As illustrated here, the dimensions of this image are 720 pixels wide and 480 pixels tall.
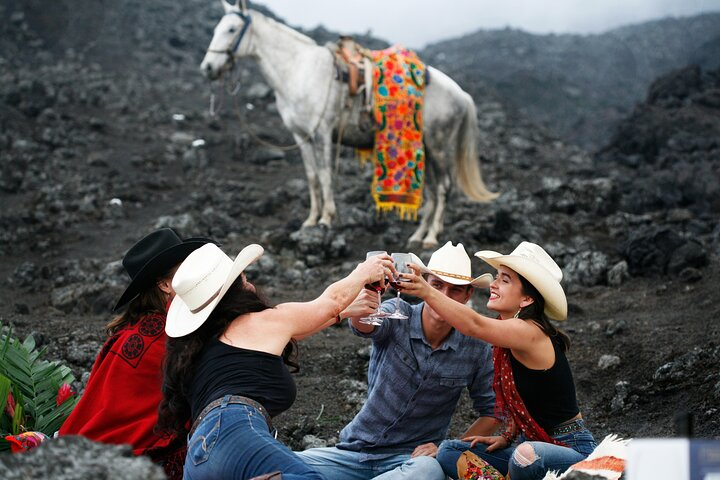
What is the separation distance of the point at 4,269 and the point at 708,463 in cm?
994

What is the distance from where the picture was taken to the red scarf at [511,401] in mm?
4094

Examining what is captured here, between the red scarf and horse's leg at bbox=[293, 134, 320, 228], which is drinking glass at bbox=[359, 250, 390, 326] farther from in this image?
horse's leg at bbox=[293, 134, 320, 228]

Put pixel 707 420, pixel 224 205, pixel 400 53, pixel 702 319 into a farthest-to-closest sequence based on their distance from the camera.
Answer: pixel 224 205 → pixel 400 53 → pixel 702 319 → pixel 707 420

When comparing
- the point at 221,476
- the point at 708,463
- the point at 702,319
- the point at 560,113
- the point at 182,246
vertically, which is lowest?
the point at 560,113

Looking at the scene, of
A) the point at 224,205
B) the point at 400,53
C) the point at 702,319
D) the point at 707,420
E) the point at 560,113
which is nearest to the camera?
the point at 707,420

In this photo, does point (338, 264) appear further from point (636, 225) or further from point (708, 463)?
point (708, 463)

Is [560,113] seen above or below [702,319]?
below

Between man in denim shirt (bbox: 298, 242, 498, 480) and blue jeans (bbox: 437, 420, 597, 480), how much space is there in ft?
0.49

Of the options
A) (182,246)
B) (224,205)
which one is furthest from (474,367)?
(224,205)

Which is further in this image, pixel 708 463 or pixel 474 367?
pixel 474 367

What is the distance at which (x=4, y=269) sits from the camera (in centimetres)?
1052

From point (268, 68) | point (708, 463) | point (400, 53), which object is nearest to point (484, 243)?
point (400, 53)

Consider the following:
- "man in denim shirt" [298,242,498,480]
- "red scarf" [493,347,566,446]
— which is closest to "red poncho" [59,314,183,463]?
"man in denim shirt" [298,242,498,480]

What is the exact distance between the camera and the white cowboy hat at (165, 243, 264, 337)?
3.62 meters
